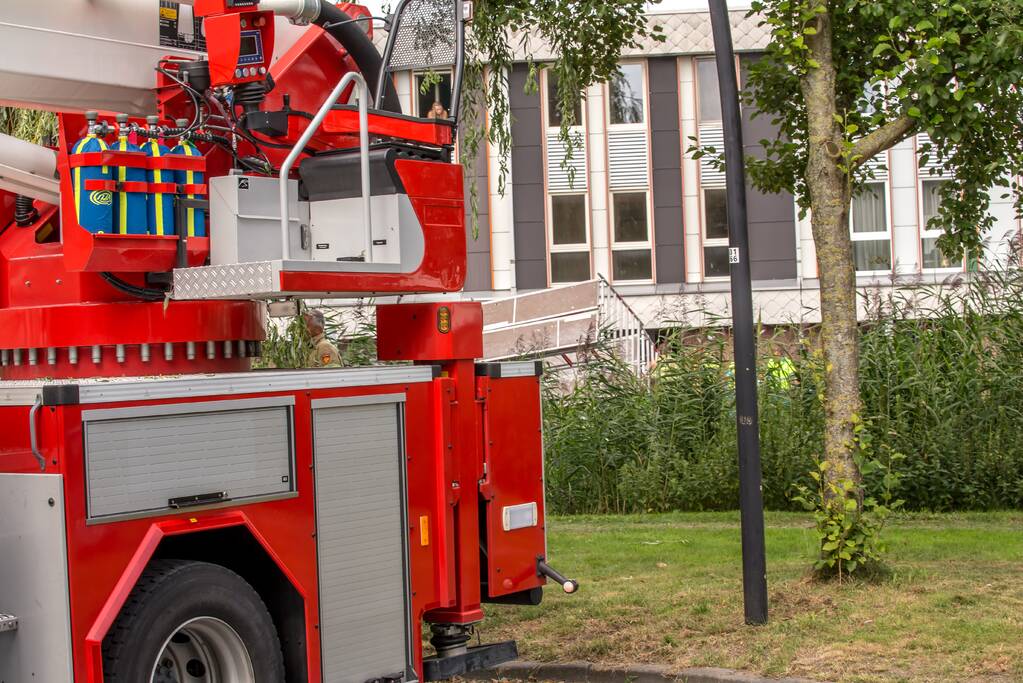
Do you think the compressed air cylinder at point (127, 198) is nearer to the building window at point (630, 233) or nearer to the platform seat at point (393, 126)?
the platform seat at point (393, 126)

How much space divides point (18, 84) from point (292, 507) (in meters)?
2.59

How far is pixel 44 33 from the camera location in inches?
268

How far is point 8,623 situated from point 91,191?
80.0 inches

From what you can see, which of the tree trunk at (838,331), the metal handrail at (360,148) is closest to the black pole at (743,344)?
the tree trunk at (838,331)

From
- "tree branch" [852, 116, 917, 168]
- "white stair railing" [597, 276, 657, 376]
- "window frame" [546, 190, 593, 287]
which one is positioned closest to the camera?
"tree branch" [852, 116, 917, 168]

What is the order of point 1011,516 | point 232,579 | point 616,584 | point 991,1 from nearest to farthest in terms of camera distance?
point 232,579
point 991,1
point 616,584
point 1011,516

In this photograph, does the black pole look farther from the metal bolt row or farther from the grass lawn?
the metal bolt row

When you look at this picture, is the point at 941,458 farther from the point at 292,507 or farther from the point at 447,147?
the point at 292,507

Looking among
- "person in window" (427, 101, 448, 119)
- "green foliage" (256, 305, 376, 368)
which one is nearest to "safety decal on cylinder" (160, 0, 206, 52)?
"person in window" (427, 101, 448, 119)

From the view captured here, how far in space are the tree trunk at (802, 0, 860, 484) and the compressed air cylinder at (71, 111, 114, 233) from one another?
4.87 m

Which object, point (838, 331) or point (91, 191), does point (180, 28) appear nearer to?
point (91, 191)

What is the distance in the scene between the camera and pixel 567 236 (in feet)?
105

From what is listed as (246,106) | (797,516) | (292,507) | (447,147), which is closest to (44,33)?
(246,106)

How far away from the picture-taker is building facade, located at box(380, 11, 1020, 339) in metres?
31.3
